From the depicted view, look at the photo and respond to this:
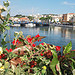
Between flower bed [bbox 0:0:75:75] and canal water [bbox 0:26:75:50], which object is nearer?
flower bed [bbox 0:0:75:75]

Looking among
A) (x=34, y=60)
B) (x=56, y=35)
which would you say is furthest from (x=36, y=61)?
(x=56, y=35)

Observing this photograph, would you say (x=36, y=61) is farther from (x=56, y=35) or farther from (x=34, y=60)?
(x=56, y=35)

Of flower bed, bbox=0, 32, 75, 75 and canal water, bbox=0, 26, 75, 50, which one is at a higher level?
flower bed, bbox=0, 32, 75, 75

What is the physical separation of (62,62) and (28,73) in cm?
34

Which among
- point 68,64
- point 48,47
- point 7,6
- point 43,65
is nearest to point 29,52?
point 43,65

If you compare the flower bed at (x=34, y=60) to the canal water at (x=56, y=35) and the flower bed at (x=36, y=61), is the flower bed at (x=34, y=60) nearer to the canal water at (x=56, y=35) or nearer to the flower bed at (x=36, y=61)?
the flower bed at (x=36, y=61)

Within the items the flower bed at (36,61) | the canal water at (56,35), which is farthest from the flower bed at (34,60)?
the canal water at (56,35)

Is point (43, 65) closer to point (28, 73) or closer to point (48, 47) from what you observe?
point (28, 73)

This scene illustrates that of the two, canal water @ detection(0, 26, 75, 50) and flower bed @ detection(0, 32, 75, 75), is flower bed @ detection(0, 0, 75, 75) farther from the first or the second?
canal water @ detection(0, 26, 75, 50)

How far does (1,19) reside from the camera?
138 cm

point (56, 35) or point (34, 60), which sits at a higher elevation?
point (34, 60)

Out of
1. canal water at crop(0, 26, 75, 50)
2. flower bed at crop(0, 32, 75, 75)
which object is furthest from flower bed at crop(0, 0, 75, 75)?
canal water at crop(0, 26, 75, 50)

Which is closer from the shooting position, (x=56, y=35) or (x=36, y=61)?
(x=36, y=61)

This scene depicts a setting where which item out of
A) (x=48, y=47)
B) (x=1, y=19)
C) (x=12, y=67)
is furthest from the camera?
(x=48, y=47)
